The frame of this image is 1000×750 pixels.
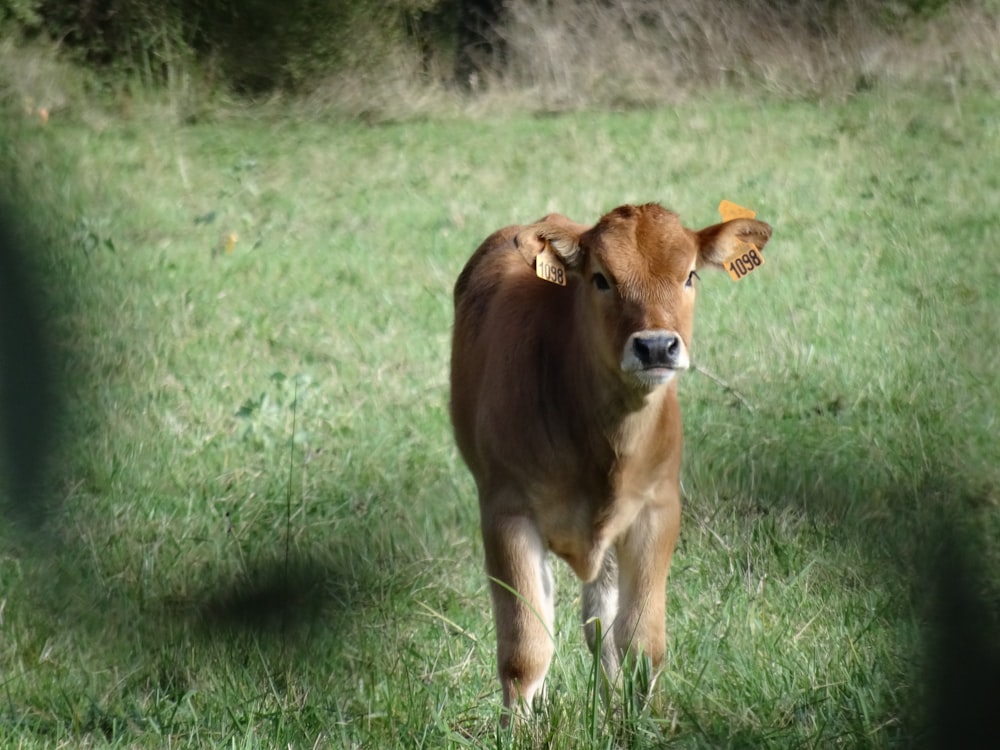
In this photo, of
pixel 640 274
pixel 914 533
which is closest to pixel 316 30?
pixel 640 274

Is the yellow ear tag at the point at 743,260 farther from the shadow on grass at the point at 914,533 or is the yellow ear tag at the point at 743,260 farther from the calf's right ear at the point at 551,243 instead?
the shadow on grass at the point at 914,533

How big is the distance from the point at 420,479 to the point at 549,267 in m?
1.68

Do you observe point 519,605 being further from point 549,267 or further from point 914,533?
point 914,533

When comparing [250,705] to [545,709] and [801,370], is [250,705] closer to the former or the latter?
[545,709]

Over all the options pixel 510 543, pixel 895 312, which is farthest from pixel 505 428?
pixel 895 312

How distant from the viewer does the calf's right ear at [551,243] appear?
11.2ft

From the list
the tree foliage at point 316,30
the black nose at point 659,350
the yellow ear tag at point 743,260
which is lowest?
the black nose at point 659,350

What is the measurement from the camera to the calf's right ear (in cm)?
342

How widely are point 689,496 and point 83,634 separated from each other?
2041mm

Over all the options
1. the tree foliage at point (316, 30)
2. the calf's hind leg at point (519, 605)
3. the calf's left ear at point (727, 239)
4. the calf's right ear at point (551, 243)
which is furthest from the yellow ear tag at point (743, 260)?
the tree foliage at point (316, 30)

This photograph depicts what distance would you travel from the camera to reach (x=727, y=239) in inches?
137

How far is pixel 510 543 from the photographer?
3.29 metres

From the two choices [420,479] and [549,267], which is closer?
[549,267]

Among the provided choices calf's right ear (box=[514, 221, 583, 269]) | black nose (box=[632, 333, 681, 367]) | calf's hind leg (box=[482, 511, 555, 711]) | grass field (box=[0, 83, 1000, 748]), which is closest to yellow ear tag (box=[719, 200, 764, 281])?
calf's right ear (box=[514, 221, 583, 269])
